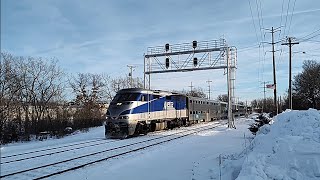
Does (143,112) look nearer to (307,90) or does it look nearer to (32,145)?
(32,145)

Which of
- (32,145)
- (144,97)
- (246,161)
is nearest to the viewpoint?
(246,161)

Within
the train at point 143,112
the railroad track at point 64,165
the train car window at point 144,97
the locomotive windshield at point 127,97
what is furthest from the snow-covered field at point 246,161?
the train car window at point 144,97

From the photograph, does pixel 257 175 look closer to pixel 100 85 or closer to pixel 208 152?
pixel 208 152

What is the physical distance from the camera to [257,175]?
7.64m

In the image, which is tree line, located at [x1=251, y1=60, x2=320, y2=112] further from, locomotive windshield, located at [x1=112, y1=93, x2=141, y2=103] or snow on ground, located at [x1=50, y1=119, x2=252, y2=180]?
snow on ground, located at [x1=50, y1=119, x2=252, y2=180]

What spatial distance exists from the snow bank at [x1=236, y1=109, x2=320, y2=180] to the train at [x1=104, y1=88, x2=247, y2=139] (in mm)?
14553

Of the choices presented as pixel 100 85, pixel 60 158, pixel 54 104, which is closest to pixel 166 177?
pixel 60 158

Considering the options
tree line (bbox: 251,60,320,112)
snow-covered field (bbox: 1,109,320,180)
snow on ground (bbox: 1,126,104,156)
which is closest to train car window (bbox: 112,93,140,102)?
snow on ground (bbox: 1,126,104,156)

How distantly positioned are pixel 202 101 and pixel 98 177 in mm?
36609

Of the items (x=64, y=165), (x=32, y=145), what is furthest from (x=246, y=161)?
(x=32, y=145)

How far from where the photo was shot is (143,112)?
26312 millimetres

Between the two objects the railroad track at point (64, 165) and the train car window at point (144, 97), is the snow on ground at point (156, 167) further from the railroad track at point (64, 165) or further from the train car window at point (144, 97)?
the train car window at point (144, 97)

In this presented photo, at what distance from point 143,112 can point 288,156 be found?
18325 millimetres

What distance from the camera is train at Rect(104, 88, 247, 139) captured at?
24.3 m
